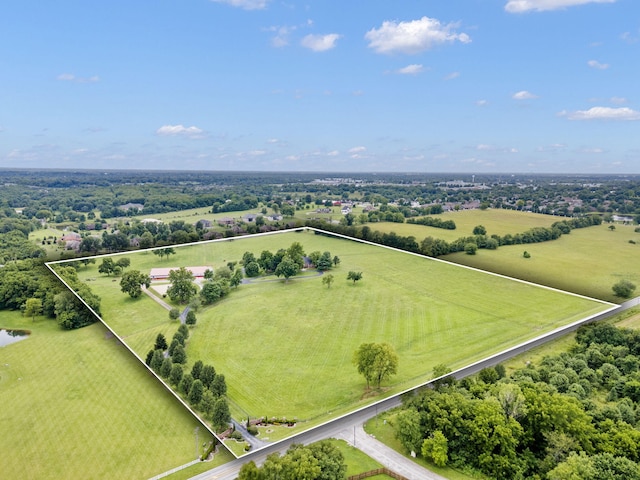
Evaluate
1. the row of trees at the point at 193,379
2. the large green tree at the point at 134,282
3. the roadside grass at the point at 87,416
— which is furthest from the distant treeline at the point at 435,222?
the roadside grass at the point at 87,416

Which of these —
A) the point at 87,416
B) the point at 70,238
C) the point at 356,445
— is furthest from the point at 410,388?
the point at 70,238

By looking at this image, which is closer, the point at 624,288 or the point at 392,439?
the point at 392,439

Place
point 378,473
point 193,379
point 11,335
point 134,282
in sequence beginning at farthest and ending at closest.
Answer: point 11,335 < point 134,282 < point 378,473 < point 193,379

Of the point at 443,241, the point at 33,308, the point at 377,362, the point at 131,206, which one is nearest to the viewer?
the point at 377,362

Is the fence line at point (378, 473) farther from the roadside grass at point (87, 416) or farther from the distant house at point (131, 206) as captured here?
the distant house at point (131, 206)

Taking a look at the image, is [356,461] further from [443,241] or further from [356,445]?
[443,241]

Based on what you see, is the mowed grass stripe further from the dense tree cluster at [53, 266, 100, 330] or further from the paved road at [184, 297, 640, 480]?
the paved road at [184, 297, 640, 480]

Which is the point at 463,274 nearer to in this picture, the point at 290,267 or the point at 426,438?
the point at 426,438
